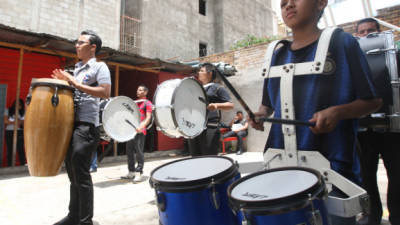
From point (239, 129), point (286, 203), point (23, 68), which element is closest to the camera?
point (286, 203)

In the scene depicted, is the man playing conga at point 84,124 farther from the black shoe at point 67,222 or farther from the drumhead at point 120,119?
the drumhead at point 120,119

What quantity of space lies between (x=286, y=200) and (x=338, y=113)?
475mm

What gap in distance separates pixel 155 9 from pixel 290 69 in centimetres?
1422

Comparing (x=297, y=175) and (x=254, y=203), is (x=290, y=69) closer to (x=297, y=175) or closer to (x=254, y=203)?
(x=297, y=175)

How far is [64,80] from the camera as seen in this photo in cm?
253

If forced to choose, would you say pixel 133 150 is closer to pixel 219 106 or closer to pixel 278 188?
pixel 219 106

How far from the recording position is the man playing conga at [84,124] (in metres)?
2.50

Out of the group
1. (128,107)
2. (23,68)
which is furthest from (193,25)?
Result: (128,107)

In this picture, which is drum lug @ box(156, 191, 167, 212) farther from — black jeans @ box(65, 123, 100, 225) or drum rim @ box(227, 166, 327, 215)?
black jeans @ box(65, 123, 100, 225)

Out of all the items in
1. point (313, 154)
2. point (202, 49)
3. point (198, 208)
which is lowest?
point (198, 208)

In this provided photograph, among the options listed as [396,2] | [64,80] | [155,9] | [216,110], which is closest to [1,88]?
[64,80]

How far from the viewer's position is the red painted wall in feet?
23.4

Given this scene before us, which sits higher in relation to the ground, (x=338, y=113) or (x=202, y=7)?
(x=202, y=7)

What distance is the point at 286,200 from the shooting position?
1.10m
